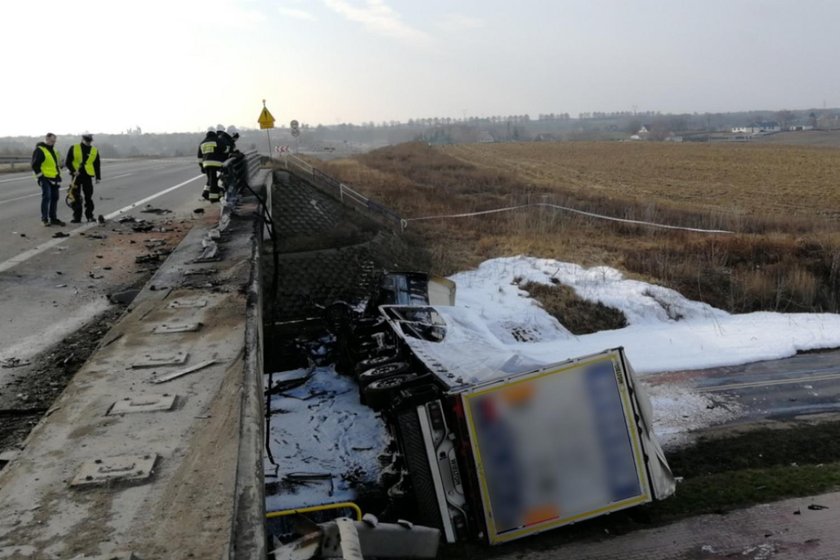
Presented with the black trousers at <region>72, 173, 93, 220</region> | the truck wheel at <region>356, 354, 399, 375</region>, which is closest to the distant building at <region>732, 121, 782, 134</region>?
the black trousers at <region>72, 173, 93, 220</region>

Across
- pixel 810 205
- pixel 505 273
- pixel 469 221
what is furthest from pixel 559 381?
pixel 810 205

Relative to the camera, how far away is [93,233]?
11.3m

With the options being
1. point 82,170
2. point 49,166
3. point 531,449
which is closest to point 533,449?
point 531,449

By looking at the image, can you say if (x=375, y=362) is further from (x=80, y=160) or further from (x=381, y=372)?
(x=80, y=160)

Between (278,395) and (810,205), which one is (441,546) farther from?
(810,205)

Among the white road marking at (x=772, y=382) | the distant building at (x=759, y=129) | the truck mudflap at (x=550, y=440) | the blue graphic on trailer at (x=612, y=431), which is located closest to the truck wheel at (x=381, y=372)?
the truck mudflap at (x=550, y=440)

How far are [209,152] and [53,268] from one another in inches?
174

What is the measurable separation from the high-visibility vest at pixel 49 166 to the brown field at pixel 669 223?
28.5ft

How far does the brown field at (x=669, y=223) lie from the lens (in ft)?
56.2

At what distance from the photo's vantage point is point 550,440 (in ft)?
20.5

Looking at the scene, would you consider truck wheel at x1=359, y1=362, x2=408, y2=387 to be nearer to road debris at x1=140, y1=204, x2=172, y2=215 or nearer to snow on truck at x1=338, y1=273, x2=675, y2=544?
snow on truck at x1=338, y1=273, x2=675, y2=544

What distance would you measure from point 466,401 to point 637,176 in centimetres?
4245

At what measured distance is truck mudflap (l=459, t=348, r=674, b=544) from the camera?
623 centimetres

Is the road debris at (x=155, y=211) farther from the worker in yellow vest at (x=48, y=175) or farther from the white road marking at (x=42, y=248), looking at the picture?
the worker in yellow vest at (x=48, y=175)
